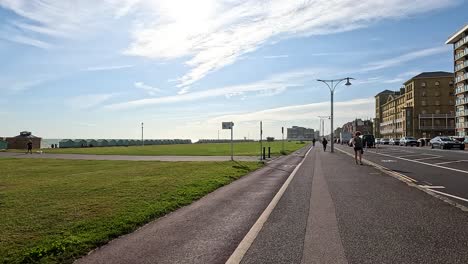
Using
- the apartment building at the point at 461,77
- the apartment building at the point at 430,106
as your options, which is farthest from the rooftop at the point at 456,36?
the apartment building at the point at 430,106

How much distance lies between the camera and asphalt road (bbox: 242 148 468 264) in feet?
17.3

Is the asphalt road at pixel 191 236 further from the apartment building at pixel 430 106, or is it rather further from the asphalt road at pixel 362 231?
the apartment building at pixel 430 106

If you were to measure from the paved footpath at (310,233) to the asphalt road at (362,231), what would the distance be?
1 cm

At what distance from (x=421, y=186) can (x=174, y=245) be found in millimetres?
9474

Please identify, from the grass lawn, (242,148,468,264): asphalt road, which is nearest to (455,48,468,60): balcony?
the grass lawn

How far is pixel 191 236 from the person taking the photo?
655 centimetres

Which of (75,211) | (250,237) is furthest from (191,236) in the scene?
(75,211)

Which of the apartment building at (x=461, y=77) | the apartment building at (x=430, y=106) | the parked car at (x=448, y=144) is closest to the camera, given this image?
the parked car at (x=448, y=144)

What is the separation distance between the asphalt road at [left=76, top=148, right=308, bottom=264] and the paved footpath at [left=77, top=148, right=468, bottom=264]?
0.04 feet

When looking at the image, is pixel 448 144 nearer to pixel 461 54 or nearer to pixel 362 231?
pixel 461 54

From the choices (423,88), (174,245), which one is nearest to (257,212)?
(174,245)

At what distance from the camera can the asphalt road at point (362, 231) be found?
5.28 metres

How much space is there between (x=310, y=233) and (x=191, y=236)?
6.25ft

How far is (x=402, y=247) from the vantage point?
565 cm
